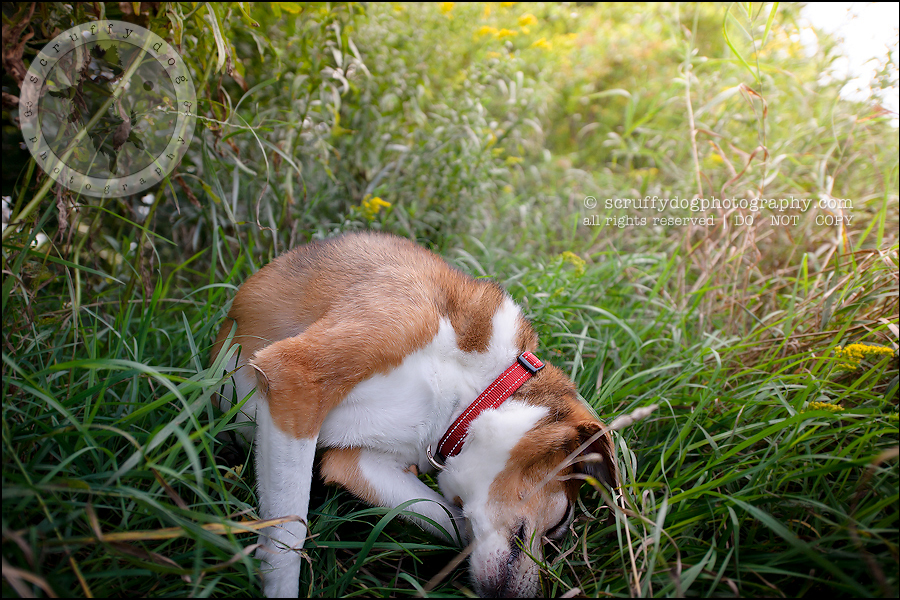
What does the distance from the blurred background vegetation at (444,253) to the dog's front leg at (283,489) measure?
117mm

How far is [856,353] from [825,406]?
315mm

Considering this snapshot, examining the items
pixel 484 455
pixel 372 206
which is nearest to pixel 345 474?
pixel 484 455

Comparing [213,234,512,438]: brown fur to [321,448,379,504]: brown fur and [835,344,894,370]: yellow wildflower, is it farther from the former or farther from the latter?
[835,344,894,370]: yellow wildflower

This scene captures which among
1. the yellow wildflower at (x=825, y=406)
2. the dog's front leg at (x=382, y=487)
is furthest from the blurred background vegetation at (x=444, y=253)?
the dog's front leg at (x=382, y=487)

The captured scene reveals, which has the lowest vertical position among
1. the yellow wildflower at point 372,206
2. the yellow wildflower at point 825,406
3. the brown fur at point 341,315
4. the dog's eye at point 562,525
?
the dog's eye at point 562,525

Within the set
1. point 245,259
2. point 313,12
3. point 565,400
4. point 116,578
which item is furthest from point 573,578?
point 313,12

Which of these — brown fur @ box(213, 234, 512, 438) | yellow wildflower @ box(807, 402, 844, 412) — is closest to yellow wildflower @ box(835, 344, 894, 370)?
yellow wildflower @ box(807, 402, 844, 412)

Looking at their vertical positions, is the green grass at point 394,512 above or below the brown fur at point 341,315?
below

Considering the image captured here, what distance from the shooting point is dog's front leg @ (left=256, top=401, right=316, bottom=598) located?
171 cm

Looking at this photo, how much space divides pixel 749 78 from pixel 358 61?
3501 millimetres

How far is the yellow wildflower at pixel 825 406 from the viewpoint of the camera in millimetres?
2043

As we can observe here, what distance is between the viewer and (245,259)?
9.98ft

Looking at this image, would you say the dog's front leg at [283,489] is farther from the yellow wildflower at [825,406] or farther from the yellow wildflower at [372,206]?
the yellow wildflower at [825,406]

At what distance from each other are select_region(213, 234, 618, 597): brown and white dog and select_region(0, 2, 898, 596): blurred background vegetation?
179mm
